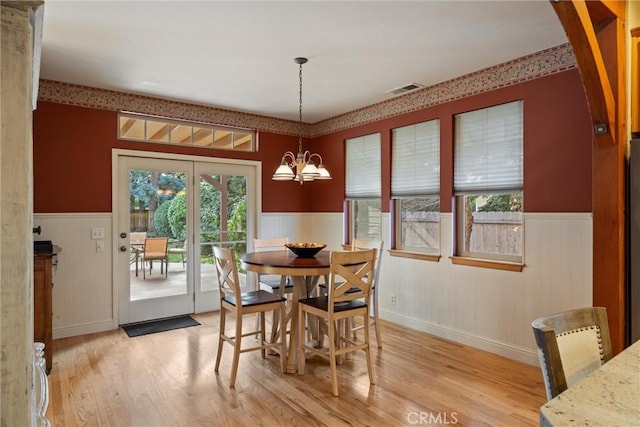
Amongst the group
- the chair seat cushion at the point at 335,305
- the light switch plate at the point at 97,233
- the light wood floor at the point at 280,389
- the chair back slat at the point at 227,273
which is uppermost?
the light switch plate at the point at 97,233

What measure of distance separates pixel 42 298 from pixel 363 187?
3500mm

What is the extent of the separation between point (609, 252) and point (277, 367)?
2.50 metres

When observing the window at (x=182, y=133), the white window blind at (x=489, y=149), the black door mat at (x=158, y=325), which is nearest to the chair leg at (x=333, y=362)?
the white window blind at (x=489, y=149)

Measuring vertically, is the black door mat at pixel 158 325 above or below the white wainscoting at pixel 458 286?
below

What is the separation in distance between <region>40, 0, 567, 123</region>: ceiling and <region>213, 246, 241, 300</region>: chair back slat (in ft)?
5.39

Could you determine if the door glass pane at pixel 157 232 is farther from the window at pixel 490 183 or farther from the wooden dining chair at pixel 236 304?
the window at pixel 490 183

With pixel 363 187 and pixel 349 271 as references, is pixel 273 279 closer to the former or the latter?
pixel 349 271

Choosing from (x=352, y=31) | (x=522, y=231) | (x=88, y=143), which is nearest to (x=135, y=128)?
(x=88, y=143)

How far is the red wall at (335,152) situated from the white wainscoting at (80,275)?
0.15 metres

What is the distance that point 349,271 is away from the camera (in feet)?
9.28

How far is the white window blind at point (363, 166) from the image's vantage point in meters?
4.77

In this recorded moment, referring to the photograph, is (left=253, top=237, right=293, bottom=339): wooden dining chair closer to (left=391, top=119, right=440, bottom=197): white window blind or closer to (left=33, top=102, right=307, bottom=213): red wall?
(left=391, top=119, right=440, bottom=197): white window blind

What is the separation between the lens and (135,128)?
440 cm

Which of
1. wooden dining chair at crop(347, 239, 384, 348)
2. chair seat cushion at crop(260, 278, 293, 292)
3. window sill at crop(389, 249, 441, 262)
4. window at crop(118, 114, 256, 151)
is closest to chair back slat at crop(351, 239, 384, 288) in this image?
wooden dining chair at crop(347, 239, 384, 348)
